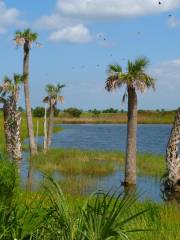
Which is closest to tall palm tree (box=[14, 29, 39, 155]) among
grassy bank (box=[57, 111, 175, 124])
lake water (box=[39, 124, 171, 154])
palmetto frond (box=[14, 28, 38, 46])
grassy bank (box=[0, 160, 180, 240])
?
palmetto frond (box=[14, 28, 38, 46])

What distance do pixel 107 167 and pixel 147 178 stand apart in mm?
3369

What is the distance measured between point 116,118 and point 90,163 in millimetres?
138346

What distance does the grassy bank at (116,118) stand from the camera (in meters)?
165

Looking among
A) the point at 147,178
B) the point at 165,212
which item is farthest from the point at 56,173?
the point at 165,212

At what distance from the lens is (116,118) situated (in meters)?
173

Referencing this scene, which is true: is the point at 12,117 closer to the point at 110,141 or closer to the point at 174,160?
the point at 174,160

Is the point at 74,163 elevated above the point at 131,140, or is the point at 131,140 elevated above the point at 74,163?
the point at 131,140

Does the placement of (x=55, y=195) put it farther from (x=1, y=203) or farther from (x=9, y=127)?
(x=9, y=127)

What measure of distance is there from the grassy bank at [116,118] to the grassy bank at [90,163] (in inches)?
4701

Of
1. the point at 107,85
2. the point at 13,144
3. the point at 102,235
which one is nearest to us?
the point at 102,235

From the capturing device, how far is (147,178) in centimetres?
3050

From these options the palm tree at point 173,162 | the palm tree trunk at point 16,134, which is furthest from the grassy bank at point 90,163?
the palm tree at point 173,162

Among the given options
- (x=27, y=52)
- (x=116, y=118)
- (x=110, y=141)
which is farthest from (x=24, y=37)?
(x=116, y=118)

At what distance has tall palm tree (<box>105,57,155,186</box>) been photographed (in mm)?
27359
